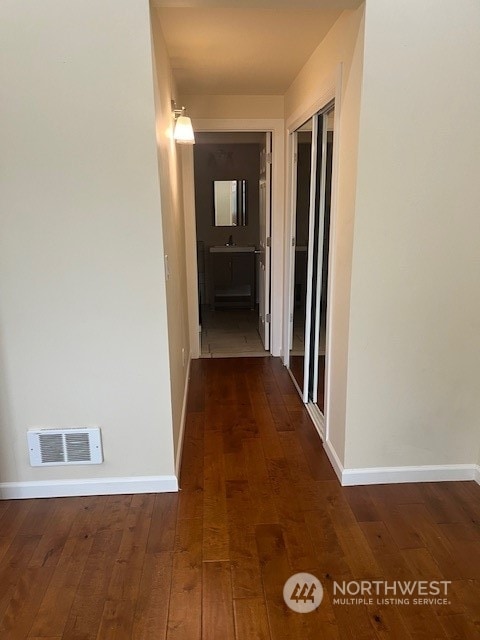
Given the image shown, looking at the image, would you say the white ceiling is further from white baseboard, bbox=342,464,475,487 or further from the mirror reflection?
white baseboard, bbox=342,464,475,487

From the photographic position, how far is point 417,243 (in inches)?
85.6

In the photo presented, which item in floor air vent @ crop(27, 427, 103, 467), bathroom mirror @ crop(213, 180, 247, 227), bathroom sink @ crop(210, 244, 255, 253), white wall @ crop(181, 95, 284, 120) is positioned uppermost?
white wall @ crop(181, 95, 284, 120)

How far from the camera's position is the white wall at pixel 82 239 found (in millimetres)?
1925

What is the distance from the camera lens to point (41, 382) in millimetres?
2240

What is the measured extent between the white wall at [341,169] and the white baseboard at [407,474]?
0.37 ft

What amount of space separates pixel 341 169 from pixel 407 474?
1619 millimetres

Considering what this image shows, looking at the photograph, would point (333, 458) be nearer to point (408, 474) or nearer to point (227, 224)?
point (408, 474)

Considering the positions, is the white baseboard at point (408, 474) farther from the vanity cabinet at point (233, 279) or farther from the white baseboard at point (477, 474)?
the vanity cabinet at point (233, 279)

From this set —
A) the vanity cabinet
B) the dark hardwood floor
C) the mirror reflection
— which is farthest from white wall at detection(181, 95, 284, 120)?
the dark hardwood floor

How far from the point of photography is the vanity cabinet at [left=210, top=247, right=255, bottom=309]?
6.61m

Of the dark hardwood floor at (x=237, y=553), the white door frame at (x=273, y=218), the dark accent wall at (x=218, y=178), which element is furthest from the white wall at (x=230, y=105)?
the dark hardwood floor at (x=237, y=553)

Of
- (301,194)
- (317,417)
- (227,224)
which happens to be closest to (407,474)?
(317,417)

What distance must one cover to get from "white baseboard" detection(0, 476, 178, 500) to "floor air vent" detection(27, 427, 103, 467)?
0.12m

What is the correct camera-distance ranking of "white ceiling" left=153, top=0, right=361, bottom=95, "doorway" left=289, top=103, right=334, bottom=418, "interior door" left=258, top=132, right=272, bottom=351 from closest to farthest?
"white ceiling" left=153, top=0, right=361, bottom=95, "doorway" left=289, top=103, right=334, bottom=418, "interior door" left=258, top=132, right=272, bottom=351
